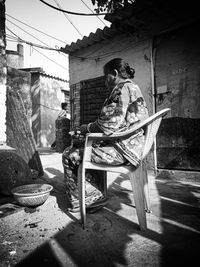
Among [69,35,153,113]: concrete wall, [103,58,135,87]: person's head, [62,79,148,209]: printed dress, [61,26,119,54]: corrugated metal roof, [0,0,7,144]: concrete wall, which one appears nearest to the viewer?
[62,79,148,209]: printed dress

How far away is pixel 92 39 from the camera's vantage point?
18.8 ft

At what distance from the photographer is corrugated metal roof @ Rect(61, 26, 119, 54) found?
5.18m

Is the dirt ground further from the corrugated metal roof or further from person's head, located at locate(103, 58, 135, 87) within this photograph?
the corrugated metal roof

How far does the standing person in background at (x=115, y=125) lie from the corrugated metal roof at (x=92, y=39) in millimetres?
3621

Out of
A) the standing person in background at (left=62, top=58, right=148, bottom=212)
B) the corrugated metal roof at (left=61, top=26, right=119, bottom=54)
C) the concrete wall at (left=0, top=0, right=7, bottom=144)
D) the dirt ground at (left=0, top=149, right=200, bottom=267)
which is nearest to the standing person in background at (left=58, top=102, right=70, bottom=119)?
the corrugated metal roof at (left=61, top=26, right=119, bottom=54)

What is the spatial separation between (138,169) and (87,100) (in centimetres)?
486

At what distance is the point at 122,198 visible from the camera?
281 cm

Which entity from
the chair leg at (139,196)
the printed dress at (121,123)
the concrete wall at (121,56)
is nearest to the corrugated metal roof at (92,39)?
the concrete wall at (121,56)

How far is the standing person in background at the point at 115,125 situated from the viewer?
1.88 metres

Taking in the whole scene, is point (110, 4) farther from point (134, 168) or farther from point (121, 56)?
point (134, 168)

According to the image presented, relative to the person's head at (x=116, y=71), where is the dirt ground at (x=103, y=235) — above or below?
below

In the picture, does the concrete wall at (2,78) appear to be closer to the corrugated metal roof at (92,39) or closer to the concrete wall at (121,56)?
the corrugated metal roof at (92,39)

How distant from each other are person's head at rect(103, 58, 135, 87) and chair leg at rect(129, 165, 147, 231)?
112 cm

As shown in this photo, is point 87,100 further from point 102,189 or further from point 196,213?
point 196,213
